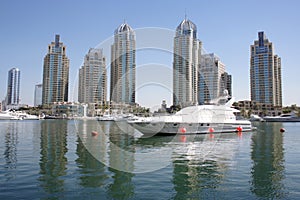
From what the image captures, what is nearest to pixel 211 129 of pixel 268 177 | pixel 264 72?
pixel 268 177

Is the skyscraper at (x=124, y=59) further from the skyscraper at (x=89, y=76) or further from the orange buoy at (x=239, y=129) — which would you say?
the orange buoy at (x=239, y=129)

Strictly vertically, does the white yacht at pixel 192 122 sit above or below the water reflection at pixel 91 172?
above

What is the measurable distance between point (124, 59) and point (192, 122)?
1688cm

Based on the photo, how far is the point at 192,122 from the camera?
129ft

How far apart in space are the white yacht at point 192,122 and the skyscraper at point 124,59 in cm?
665

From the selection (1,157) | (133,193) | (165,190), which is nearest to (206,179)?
(165,190)

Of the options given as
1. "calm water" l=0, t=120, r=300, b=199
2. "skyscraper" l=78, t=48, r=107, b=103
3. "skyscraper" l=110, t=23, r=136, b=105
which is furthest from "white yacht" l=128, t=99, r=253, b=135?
"calm water" l=0, t=120, r=300, b=199

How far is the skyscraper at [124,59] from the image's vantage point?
21.7 m

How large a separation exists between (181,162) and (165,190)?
657 cm

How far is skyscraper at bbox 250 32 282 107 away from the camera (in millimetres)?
177000

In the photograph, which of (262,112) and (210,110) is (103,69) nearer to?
(210,110)

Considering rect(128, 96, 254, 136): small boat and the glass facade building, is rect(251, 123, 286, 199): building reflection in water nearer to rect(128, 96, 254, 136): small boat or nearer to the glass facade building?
the glass facade building

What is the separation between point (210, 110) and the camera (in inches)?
1693

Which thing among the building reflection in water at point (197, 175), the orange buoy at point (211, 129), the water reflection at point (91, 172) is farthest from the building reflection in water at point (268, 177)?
the orange buoy at point (211, 129)
